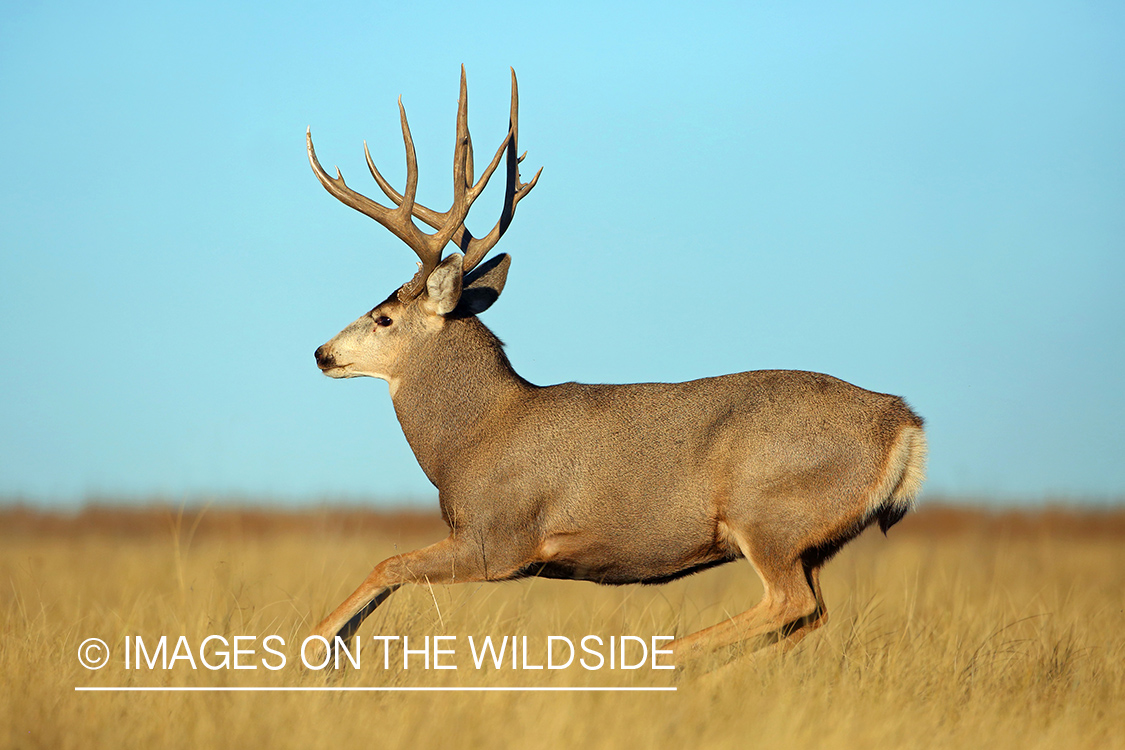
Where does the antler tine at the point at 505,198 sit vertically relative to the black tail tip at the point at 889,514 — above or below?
above

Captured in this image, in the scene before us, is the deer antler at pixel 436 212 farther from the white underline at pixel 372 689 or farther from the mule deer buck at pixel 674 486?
the white underline at pixel 372 689

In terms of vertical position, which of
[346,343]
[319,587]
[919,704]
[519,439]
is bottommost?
[919,704]

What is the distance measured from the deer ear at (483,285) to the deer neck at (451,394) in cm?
20

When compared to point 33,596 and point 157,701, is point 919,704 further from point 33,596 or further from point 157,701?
point 33,596

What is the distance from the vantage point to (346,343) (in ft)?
25.1

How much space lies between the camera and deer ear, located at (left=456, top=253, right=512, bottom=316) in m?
7.79

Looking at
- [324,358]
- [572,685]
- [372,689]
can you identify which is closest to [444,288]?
[324,358]

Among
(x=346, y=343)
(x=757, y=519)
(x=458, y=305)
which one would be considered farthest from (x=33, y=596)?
(x=757, y=519)

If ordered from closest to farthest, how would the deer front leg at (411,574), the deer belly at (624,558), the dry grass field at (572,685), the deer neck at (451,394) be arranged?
the dry grass field at (572,685), the deer front leg at (411,574), the deer belly at (624,558), the deer neck at (451,394)

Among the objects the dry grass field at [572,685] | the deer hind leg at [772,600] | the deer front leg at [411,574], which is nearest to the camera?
the dry grass field at [572,685]

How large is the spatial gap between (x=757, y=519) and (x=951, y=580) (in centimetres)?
728

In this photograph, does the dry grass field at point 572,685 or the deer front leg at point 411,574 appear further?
the deer front leg at point 411,574

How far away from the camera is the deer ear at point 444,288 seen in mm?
7387

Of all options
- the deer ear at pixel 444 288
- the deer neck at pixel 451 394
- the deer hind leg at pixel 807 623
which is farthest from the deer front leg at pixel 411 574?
the deer hind leg at pixel 807 623
